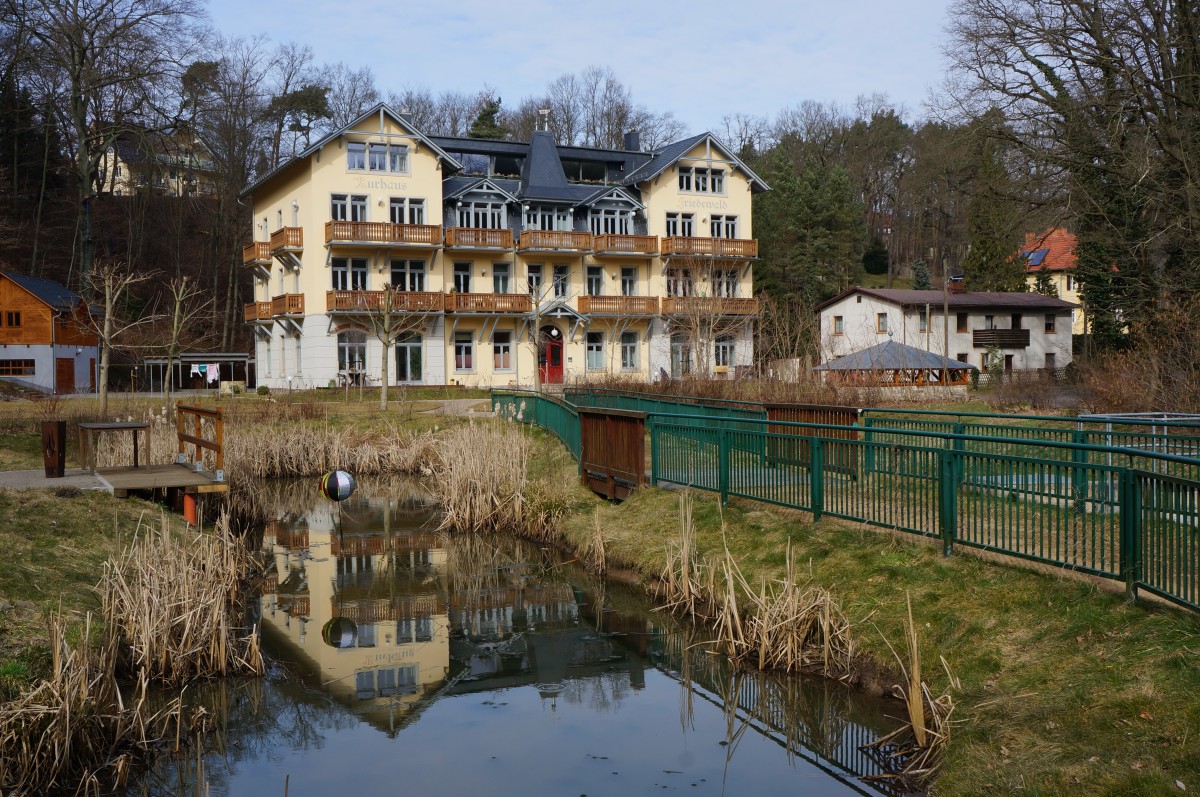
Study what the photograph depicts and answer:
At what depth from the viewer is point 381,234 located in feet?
146

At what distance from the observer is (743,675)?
376 inches

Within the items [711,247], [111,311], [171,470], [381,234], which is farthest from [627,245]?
[171,470]

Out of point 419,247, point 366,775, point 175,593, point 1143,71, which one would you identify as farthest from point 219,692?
point 419,247

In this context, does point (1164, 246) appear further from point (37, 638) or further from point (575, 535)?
point (37, 638)

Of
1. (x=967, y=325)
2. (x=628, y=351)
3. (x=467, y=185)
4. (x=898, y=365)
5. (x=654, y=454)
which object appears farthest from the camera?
(x=967, y=325)

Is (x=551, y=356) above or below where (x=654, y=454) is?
above

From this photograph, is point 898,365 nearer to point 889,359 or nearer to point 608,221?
point 889,359

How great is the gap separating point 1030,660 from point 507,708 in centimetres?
456

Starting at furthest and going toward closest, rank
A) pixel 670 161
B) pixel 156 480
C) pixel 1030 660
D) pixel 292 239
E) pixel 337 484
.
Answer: pixel 670 161, pixel 292 239, pixel 337 484, pixel 156 480, pixel 1030 660

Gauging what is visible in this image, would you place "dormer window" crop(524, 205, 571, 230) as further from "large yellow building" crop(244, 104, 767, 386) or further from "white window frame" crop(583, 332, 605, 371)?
"white window frame" crop(583, 332, 605, 371)

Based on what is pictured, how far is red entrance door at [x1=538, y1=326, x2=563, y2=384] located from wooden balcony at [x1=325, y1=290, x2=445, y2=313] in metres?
6.94

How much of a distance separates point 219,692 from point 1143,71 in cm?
3006

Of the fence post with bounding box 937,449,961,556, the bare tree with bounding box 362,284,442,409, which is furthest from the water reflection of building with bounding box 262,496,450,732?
the bare tree with bounding box 362,284,442,409

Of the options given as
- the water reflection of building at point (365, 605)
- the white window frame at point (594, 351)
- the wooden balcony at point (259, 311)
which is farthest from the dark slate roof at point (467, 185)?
the water reflection of building at point (365, 605)
